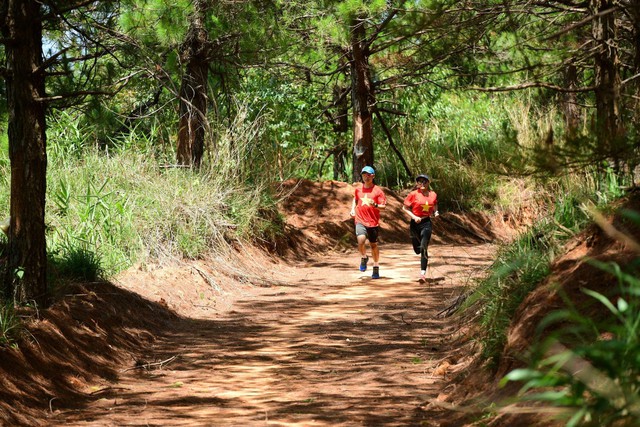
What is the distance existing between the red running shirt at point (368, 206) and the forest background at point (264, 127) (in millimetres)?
2014

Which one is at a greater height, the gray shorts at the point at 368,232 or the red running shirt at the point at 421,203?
the red running shirt at the point at 421,203

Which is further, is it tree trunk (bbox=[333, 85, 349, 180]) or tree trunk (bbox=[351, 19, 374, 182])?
tree trunk (bbox=[333, 85, 349, 180])

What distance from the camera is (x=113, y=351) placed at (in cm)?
823

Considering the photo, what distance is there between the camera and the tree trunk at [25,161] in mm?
7758

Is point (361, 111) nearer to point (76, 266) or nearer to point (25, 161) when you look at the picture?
point (76, 266)

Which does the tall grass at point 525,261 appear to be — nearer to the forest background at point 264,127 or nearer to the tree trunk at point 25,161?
the forest background at point 264,127

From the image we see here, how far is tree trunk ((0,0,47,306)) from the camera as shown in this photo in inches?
305

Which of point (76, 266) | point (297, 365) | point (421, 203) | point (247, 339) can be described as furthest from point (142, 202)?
point (297, 365)

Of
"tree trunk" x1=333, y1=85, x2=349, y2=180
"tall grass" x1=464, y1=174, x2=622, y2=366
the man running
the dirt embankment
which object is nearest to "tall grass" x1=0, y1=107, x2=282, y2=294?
the dirt embankment

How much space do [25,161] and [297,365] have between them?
3.03m

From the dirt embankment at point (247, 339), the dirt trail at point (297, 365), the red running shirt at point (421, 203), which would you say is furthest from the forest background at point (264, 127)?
the red running shirt at point (421, 203)

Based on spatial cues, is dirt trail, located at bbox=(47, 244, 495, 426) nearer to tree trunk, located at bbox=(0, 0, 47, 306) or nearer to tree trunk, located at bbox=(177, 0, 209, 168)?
tree trunk, located at bbox=(0, 0, 47, 306)

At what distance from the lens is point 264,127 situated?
619 inches

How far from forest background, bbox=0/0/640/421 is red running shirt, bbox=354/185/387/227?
201cm
